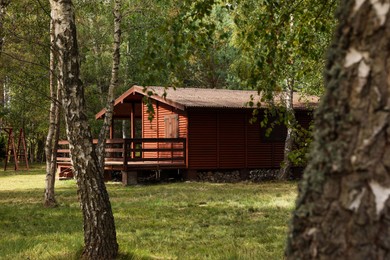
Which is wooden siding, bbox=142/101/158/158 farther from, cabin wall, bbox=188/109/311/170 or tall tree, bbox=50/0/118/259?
tall tree, bbox=50/0/118/259

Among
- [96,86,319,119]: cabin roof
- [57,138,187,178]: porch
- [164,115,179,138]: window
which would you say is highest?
[96,86,319,119]: cabin roof

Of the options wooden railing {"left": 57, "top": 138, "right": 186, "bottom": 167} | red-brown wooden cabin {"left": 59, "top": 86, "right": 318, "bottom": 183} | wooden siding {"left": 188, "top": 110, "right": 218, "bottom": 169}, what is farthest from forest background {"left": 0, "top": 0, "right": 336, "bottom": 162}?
wooden railing {"left": 57, "top": 138, "right": 186, "bottom": 167}

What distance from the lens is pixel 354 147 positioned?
6.25 ft

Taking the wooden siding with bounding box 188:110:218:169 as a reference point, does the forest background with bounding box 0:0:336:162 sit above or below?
above

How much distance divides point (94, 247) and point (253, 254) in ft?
6.96

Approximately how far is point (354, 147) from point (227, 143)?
23.1 m

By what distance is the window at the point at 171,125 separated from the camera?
25.2m

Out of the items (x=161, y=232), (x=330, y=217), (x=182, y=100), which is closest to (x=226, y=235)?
(x=161, y=232)

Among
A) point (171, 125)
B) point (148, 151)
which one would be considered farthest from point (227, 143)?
Result: point (148, 151)

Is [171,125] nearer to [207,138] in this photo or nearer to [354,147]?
[207,138]

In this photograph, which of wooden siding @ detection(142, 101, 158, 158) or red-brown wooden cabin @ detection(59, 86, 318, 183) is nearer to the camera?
red-brown wooden cabin @ detection(59, 86, 318, 183)

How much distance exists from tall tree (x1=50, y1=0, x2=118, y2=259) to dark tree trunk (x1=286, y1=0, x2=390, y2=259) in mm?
4759

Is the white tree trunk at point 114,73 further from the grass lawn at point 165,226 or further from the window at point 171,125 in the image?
the window at point 171,125

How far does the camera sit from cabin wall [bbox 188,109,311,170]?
2423 cm
